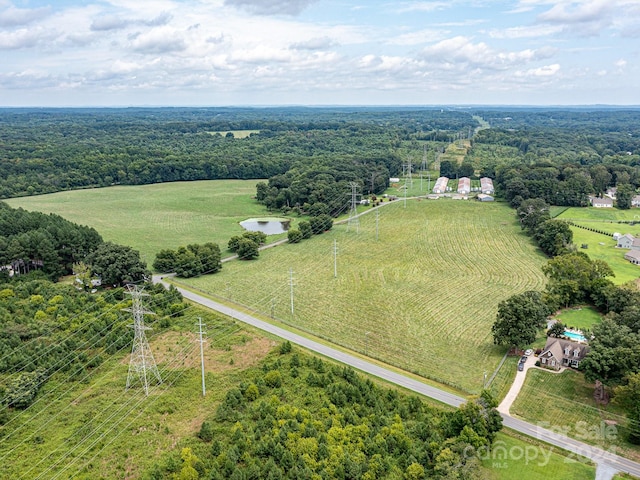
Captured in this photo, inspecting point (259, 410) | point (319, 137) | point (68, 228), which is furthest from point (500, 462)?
point (319, 137)

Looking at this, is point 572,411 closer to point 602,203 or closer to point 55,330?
point 55,330

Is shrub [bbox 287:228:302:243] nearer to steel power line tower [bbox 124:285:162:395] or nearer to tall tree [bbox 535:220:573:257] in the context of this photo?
tall tree [bbox 535:220:573:257]

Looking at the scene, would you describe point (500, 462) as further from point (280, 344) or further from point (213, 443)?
point (280, 344)

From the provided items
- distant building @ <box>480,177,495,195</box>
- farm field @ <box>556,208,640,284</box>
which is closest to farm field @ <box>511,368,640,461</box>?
farm field @ <box>556,208,640,284</box>

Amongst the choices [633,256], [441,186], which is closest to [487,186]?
[441,186]

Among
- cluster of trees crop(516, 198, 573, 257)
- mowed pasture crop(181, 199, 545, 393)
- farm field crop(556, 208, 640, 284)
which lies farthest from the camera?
Answer: cluster of trees crop(516, 198, 573, 257)

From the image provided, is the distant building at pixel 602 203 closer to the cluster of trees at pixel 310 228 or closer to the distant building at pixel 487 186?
the distant building at pixel 487 186
